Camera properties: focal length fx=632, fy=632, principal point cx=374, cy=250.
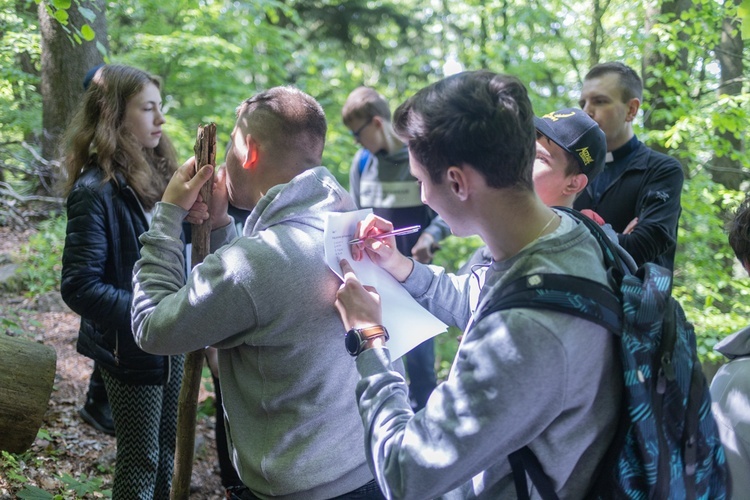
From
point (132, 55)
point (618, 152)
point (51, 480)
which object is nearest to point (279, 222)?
point (618, 152)

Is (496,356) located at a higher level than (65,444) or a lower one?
higher

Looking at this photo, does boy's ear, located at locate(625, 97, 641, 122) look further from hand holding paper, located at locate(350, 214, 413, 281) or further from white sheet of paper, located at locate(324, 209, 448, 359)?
white sheet of paper, located at locate(324, 209, 448, 359)

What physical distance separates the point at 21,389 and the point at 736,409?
3.06m

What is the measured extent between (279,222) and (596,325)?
Result: 1.08 m

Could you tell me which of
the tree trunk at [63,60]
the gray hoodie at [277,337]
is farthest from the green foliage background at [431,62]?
the gray hoodie at [277,337]

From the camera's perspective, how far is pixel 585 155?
2.56 metres

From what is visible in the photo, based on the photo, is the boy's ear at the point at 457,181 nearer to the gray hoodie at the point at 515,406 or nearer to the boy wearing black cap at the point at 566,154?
the gray hoodie at the point at 515,406

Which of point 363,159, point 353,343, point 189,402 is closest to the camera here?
point 353,343

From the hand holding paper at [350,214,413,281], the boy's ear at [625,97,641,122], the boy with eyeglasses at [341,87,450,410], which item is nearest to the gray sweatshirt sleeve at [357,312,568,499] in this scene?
the hand holding paper at [350,214,413,281]

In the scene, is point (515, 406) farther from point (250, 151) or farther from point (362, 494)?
point (250, 151)

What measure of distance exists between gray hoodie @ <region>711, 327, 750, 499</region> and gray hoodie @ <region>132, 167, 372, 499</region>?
1.17 m

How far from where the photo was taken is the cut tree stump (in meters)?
3.04

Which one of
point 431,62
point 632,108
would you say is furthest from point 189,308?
point 431,62

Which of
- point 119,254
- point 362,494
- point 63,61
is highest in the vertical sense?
point 63,61
